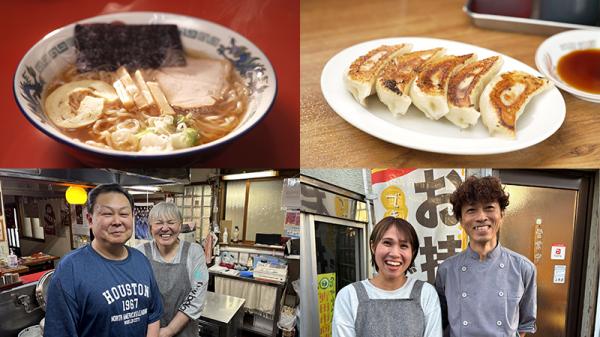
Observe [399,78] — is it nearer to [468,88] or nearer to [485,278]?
[468,88]

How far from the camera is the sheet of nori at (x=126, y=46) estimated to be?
1.01 m

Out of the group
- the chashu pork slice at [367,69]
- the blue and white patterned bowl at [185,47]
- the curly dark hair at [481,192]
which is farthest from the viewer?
the chashu pork slice at [367,69]

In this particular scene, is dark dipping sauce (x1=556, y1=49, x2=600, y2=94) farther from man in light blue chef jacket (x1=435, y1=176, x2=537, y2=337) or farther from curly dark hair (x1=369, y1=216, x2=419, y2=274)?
curly dark hair (x1=369, y1=216, x2=419, y2=274)

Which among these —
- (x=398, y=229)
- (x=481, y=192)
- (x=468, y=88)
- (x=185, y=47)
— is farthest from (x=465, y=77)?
(x=185, y=47)

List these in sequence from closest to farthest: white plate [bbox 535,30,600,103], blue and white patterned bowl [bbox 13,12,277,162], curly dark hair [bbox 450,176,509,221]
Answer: blue and white patterned bowl [bbox 13,12,277,162], curly dark hair [bbox 450,176,509,221], white plate [bbox 535,30,600,103]

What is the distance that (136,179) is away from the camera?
94 cm

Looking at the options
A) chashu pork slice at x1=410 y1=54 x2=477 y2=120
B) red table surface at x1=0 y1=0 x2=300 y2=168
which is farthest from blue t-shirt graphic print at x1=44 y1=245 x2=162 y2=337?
chashu pork slice at x1=410 y1=54 x2=477 y2=120

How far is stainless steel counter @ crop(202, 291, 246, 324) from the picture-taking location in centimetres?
97

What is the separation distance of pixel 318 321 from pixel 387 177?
0.39 m

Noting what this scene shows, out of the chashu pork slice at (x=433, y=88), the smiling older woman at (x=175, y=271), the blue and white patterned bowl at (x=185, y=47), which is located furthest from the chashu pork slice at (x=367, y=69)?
the smiling older woman at (x=175, y=271)

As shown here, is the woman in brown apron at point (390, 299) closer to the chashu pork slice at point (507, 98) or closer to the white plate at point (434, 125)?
the white plate at point (434, 125)

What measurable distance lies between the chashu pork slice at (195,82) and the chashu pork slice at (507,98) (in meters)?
0.65

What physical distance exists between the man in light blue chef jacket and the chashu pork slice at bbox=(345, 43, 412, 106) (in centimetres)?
34

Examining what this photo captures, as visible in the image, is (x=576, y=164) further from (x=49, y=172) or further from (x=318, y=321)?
(x=49, y=172)
